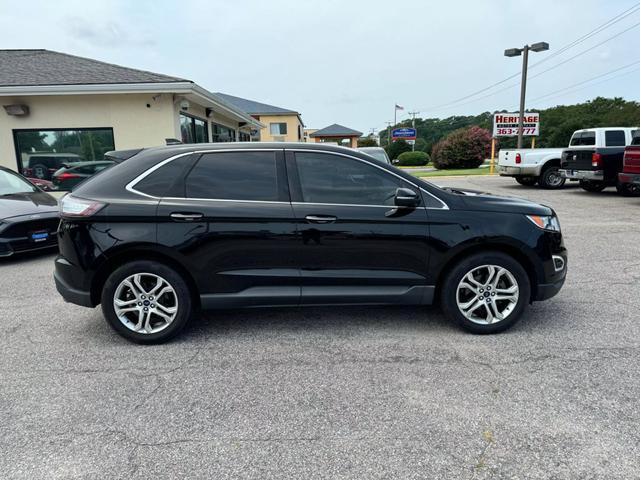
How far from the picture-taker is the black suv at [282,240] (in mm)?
3646

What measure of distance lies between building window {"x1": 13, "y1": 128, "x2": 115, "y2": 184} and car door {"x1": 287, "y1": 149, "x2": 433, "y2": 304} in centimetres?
1067

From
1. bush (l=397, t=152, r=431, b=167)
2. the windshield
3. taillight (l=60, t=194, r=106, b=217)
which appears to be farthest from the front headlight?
bush (l=397, t=152, r=431, b=167)

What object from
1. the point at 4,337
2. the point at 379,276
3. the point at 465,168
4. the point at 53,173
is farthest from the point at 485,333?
the point at 465,168

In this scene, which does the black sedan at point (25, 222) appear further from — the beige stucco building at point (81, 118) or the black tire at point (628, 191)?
the black tire at point (628, 191)

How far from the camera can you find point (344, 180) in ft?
12.4

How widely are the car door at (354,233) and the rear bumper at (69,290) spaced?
6.02 feet

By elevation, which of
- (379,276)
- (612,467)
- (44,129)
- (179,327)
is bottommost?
(612,467)

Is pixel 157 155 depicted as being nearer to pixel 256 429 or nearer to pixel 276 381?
pixel 276 381

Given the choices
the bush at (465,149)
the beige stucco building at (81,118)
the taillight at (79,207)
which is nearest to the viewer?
the taillight at (79,207)

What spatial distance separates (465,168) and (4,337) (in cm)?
3079

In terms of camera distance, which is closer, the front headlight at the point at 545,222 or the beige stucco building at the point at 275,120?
the front headlight at the point at 545,222

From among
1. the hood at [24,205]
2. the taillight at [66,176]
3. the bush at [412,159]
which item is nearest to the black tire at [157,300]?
the hood at [24,205]

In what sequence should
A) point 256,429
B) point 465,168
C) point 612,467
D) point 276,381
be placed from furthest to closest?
1. point 465,168
2. point 276,381
3. point 256,429
4. point 612,467

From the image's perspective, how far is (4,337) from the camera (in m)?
3.98
